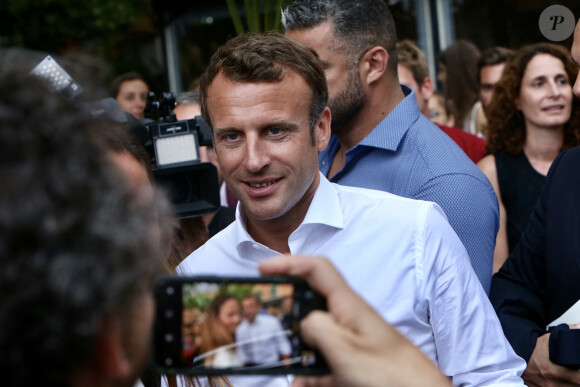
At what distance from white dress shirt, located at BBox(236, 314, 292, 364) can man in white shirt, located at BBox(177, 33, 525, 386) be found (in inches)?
33.1

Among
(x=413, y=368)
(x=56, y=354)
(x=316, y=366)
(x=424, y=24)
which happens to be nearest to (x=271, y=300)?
(x=316, y=366)

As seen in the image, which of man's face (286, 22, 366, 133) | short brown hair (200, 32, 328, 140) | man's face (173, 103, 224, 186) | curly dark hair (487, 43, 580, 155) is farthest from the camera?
curly dark hair (487, 43, 580, 155)

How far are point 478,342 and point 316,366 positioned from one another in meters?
0.99

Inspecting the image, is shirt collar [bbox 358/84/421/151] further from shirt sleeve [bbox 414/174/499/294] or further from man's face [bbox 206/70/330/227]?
man's face [bbox 206/70/330/227]

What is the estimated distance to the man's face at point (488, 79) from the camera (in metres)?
5.79

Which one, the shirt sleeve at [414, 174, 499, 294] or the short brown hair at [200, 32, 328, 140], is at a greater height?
the short brown hair at [200, 32, 328, 140]

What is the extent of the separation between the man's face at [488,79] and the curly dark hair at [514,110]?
149cm

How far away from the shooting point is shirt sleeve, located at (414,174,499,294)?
8.35 ft

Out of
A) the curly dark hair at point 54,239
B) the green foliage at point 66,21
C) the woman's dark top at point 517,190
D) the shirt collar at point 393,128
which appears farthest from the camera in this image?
the green foliage at point 66,21

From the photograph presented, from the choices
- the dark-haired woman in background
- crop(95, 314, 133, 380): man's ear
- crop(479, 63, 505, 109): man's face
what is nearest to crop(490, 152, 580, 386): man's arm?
the dark-haired woman in background

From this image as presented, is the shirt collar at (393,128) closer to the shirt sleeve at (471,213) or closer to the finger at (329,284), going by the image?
the shirt sleeve at (471,213)

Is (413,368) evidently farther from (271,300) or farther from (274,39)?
(274,39)

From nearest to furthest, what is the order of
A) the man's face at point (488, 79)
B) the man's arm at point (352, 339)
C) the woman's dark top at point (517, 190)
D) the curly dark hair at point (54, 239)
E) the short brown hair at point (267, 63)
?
the curly dark hair at point (54, 239), the man's arm at point (352, 339), the short brown hair at point (267, 63), the woman's dark top at point (517, 190), the man's face at point (488, 79)

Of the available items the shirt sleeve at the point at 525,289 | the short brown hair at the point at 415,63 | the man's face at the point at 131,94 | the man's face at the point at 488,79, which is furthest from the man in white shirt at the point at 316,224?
the man's face at the point at 131,94
